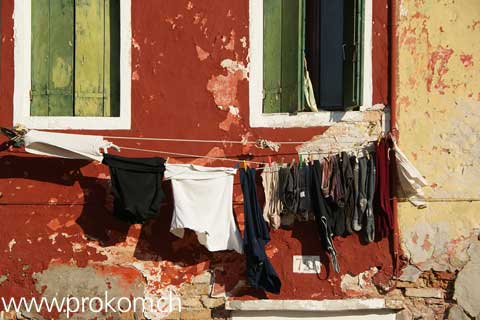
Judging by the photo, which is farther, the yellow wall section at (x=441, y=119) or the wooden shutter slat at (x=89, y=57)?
the wooden shutter slat at (x=89, y=57)

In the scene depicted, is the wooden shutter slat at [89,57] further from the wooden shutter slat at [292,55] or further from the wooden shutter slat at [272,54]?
the wooden shutter slat at [292,55]

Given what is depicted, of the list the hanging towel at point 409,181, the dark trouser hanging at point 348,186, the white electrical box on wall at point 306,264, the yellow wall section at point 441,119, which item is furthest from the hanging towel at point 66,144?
the yellow wall section at point 441,119

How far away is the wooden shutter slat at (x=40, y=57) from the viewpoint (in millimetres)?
7434

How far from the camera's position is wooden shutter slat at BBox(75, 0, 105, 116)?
7438 millimetres

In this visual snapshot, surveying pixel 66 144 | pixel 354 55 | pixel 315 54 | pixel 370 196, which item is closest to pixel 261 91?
pixel 315 54

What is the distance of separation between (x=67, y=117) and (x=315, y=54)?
250 cm

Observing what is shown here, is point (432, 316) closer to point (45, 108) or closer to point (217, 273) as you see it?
point (217, 273)

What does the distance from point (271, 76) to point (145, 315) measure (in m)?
2.51

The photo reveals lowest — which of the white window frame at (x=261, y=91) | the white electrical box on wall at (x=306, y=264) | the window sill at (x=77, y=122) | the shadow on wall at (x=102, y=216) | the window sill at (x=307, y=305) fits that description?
the window sill at (x=307, y=305)

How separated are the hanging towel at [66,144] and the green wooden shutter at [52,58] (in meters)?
0.65

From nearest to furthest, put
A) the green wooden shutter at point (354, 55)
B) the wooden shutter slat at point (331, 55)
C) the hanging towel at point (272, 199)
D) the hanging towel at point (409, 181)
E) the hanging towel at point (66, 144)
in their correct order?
the hanging towel at point (66, 144)
the hanging towel at point (409, 181)
the hanging towel at point (272, 199)
the green wooden shutter at point (354, 55)
the wooden shutter slat at point (331, 55)

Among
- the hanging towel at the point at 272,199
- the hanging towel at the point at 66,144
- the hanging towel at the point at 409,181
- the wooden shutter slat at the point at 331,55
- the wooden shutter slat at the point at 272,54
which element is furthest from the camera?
the wooden shutter slat at the point at 331,55

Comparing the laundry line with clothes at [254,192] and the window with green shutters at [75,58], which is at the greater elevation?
the window with green shutters at [75,58]

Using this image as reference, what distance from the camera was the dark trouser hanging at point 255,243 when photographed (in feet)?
22.5
